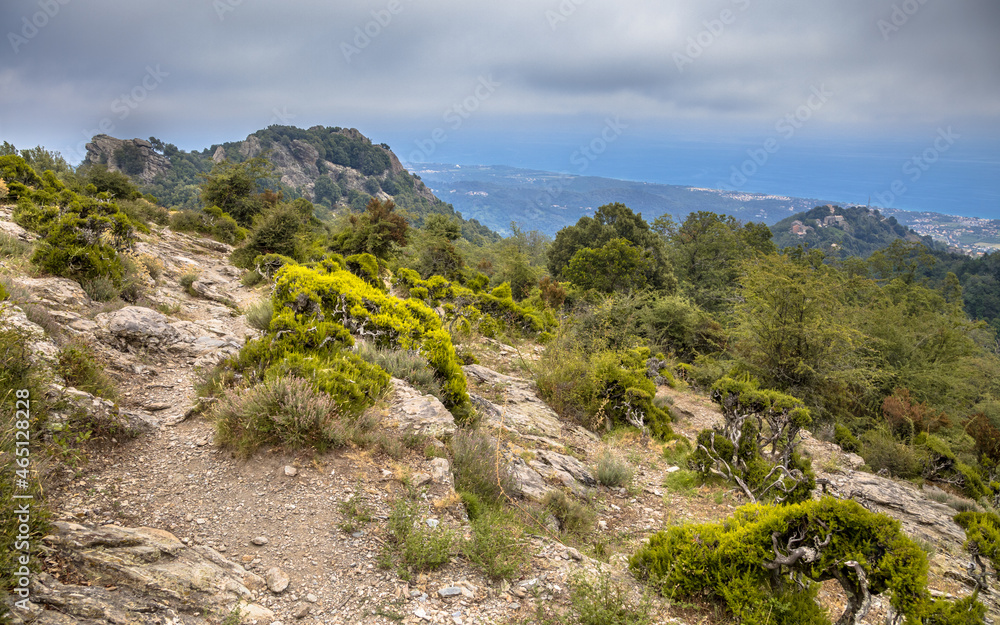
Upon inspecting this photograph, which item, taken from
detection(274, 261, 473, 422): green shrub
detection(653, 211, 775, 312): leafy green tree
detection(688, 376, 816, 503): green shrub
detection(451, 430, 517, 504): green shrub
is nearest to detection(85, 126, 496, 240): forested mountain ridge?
detection(653, 211, 775, 312): leafy green tree

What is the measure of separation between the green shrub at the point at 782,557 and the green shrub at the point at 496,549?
1.11m

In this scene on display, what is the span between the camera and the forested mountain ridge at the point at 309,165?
84812 mm

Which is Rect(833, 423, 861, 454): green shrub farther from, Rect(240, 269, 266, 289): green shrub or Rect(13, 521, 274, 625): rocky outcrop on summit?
Rect(240, 269, 266, 289): green shrub

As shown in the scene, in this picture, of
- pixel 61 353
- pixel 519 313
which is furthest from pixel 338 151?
pixel 61 353

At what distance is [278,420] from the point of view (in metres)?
4.06

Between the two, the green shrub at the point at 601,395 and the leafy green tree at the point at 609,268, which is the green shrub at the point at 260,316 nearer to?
the green shrub at the point at 601,395

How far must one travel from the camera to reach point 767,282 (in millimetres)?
14250

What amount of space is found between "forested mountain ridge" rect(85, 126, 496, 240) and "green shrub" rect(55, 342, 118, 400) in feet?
238

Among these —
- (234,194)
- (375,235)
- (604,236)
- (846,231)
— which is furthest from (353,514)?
(846,231)

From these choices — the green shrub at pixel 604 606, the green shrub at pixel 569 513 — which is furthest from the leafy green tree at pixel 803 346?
the green shrub at pixel 604 606

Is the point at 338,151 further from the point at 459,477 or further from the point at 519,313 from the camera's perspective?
the point at 459,477

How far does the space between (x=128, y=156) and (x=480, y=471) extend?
376 ft

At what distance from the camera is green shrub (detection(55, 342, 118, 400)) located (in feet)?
14.1

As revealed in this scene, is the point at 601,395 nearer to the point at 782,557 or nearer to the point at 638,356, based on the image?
the point at 638,356
